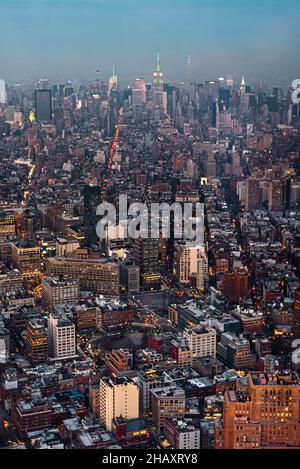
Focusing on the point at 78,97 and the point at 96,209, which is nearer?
the point at 96,209

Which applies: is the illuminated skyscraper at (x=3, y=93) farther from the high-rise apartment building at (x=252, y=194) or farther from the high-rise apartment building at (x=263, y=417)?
the high-rise apartment building at (x=263, y=417)

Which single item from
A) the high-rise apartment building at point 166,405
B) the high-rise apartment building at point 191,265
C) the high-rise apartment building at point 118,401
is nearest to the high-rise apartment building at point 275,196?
the high-rise apartment building at point 191,265

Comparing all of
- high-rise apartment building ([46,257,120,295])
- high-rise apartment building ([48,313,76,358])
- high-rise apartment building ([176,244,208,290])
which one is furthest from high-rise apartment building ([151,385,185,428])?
high-rise apartment building ([176,244,208,290])

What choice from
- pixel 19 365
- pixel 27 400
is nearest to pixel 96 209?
pixel 19 365

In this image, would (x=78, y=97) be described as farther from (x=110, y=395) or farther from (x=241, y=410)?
(x=241, y=410)

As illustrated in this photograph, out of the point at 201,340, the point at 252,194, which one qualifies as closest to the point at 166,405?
the point at 201,340

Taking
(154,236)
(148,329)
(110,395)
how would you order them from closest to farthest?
(110,395) → (148,329) → (154,236)

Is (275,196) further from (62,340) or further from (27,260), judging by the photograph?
(62,340)
